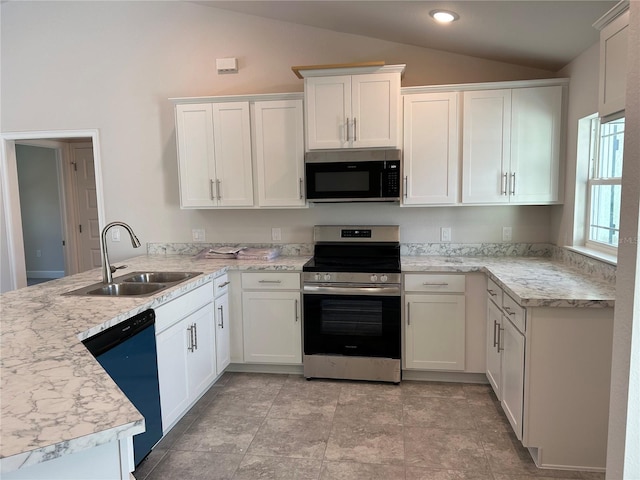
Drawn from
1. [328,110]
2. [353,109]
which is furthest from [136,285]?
[353,109]

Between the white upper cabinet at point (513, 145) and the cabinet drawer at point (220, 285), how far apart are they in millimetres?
1984

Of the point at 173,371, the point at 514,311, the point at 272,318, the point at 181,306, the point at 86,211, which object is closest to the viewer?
the point at 514,311

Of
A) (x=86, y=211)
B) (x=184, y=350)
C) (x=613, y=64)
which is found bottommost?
(x=184, y=350)

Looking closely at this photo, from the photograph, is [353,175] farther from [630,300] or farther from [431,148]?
[630,300]

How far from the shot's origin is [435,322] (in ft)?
10.5

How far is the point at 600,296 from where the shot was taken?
7.06 feet

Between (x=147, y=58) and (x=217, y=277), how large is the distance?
2.13m

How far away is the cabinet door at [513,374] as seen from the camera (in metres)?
2.31

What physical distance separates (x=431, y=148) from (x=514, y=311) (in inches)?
56.7

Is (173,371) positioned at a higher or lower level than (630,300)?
lower

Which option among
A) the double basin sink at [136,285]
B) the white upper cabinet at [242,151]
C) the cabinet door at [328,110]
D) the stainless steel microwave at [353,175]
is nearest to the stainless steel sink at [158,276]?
the double basin sink at [136,285]

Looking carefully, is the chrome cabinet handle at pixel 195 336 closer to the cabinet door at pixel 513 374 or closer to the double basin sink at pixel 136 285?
the double basin sink at pixel 136 285

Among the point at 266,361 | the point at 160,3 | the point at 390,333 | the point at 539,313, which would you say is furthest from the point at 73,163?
the point at 539,313

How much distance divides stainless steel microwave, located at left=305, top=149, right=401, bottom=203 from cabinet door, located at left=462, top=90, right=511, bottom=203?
545 mm
